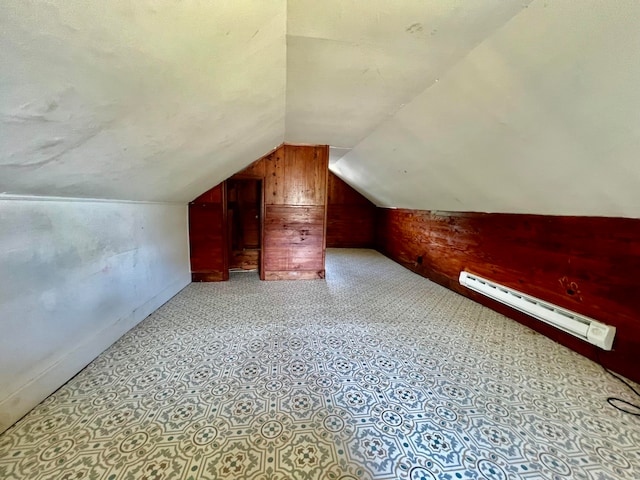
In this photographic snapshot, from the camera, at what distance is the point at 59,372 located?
1672 mm

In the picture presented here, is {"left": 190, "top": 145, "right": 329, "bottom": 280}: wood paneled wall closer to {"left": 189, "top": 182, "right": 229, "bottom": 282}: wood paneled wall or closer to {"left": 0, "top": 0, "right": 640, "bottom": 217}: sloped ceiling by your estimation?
{"left": 189, "top": 182, "right": 229, "bottom": 282}: wood paneled wall

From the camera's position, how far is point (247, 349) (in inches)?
86.0

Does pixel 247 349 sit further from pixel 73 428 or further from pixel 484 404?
pixel 484 404

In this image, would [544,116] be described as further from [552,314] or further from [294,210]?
[294,210]

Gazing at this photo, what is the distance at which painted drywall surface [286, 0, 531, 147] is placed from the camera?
123 cm

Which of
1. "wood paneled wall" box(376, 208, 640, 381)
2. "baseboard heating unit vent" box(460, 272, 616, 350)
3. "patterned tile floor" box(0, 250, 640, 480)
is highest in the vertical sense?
"wood paneled wall" box(376, 208, 640, 381)

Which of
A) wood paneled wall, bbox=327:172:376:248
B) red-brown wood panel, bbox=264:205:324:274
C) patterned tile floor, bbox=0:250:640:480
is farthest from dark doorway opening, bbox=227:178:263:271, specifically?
wood paneled wall, bbox=327:172:376:248

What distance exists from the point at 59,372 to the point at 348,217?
6.59 m

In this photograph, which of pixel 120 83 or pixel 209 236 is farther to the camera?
pixel 209 236

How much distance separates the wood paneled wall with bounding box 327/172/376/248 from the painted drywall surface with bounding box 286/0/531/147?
5054 millimetres

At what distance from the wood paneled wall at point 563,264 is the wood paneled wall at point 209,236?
3370 mm

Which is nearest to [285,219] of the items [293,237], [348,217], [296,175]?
[293,237]

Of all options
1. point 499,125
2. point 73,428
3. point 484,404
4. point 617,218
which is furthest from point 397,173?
point 73,428

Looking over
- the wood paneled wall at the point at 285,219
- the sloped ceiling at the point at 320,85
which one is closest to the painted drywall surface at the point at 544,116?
the sloped ceiling at the point at 320,85
